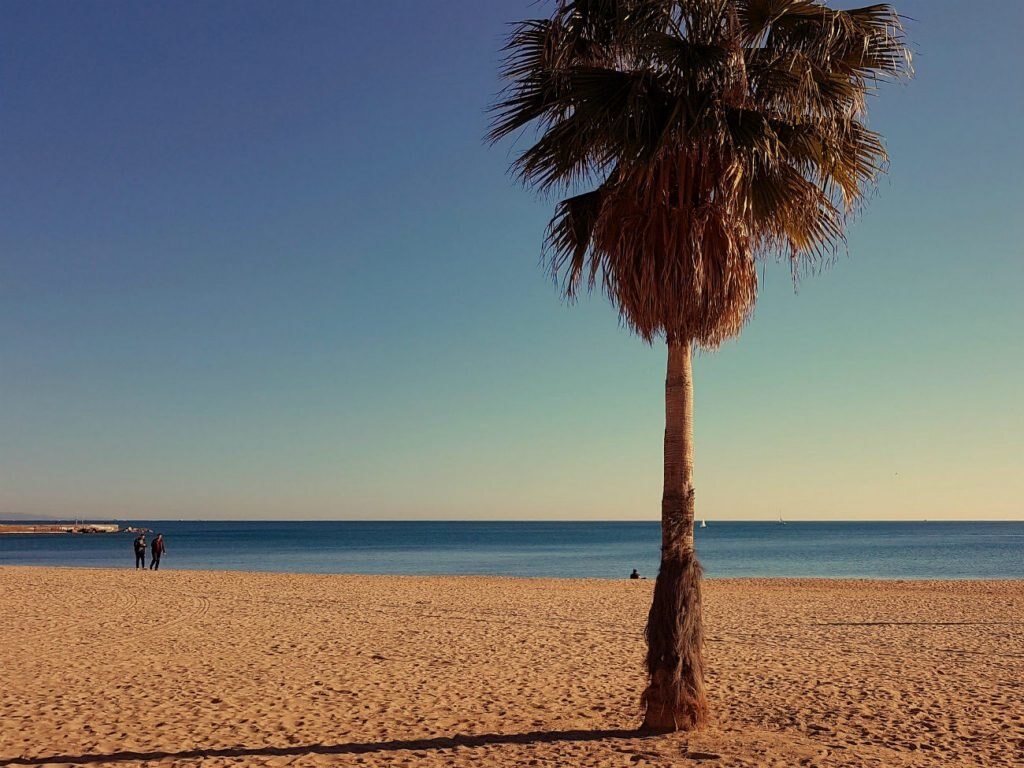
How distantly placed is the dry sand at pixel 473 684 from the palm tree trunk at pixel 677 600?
317 millimetres

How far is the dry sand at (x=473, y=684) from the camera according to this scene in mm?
8062

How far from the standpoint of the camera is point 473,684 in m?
11.5

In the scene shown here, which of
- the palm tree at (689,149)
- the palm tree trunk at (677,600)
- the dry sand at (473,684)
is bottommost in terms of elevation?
the dry sand at (473,684)

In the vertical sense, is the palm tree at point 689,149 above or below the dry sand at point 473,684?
above

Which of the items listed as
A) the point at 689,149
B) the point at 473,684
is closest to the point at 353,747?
the point at 473,684

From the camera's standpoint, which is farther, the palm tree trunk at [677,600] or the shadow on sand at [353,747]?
the palm tree trunk at [677,600]

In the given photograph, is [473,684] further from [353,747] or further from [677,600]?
[677,600]

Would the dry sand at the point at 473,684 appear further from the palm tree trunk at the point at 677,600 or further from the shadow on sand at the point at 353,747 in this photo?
the palm tree trunk at the point at 677,600

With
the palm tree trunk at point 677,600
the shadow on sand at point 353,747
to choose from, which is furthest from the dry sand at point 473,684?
the palm tree trunk at point 677,600

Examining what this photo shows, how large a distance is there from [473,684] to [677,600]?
4.55 m

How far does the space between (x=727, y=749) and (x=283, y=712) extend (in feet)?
16.6

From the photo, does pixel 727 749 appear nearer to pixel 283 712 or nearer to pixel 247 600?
pixel 283 712

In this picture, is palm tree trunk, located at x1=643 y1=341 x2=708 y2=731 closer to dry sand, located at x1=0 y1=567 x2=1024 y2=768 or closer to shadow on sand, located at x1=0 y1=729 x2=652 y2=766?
dry sand, located at x1=0 y1=567 x2=1024 y2=768

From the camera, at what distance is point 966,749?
8.04m
